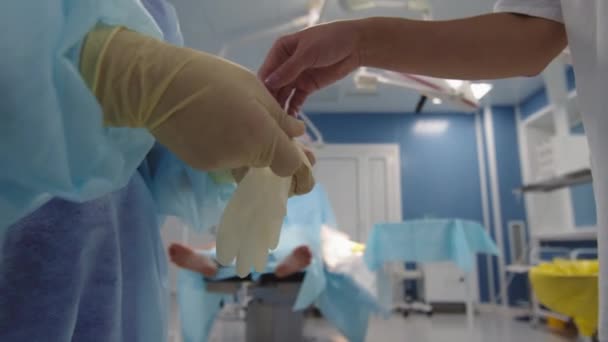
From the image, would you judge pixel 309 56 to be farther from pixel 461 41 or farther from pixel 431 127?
pixel 431 127

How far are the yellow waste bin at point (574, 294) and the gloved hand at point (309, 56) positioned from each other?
6.24 ft

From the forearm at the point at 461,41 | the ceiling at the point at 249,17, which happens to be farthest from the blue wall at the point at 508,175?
the forearm at the point at 461,41

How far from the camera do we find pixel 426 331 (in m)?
2.60

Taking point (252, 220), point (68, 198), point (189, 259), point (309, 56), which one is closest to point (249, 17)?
→ point (189, 259)

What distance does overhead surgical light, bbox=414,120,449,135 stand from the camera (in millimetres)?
4215

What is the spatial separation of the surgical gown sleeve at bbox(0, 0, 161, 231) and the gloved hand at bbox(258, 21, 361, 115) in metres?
0.25

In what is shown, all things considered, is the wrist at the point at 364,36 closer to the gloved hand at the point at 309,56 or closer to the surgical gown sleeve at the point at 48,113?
the gloved hand at the point at 309,56

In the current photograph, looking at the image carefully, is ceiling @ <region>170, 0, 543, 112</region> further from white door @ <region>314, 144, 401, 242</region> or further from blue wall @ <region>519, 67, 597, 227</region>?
white door @ <region>314, 144, 401, 242</region>

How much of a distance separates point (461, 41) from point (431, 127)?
378 centimetres

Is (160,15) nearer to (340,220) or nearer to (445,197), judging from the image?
(340,220)

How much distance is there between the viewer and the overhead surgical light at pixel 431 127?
4.21 metres

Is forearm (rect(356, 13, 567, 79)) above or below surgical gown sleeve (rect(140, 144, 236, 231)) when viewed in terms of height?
above

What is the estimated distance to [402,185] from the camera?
162 inches

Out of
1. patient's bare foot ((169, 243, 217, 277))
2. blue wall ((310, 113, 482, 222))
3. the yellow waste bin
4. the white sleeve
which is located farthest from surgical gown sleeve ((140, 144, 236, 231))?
Answer: blue wall ((310, 113, 482, 222))
